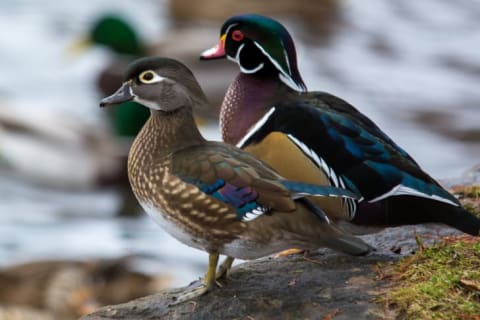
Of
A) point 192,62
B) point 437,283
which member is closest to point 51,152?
point 192,62

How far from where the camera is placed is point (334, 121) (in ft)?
13.3

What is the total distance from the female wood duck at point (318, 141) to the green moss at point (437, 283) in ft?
0.34

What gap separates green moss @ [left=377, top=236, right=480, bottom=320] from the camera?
140 inches

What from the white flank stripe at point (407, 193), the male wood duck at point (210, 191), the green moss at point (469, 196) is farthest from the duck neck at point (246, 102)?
the green moss at point (469, 196)

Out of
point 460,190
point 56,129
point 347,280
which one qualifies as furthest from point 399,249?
point 56,129

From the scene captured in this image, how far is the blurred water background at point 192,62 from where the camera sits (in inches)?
382

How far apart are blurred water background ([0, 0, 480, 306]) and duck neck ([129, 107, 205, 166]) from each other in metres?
4.11

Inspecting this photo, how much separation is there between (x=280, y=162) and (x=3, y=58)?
9.84 meters

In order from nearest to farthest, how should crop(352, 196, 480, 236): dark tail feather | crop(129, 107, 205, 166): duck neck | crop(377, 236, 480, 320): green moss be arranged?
1. crop(377, 236, 480, 320): green moss
2. crop(129, 107, 205, 166): duck neck
3. crop(352, 196, 480, 236): dark tail feather

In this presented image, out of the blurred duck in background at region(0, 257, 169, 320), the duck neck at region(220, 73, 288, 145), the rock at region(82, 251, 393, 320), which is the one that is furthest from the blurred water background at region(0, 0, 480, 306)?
the rock at region(82, 251, 393, 320)

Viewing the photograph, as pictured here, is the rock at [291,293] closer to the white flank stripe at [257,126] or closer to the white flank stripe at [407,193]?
the white flank stripe at [407,193]

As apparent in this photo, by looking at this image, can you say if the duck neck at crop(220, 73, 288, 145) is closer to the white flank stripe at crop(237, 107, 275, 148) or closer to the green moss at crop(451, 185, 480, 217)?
the white flank stripe at crop(237, 107, 275, 148)

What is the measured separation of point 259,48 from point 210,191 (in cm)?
80

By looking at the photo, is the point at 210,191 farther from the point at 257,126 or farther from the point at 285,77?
the point at 285,77
